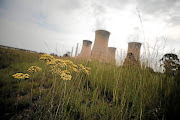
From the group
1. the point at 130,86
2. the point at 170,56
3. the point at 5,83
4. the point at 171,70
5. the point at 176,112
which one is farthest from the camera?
the point at 5,83

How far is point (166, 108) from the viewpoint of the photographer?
3.48ft

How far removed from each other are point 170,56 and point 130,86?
1217mm

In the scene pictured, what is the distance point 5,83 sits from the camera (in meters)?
1.89

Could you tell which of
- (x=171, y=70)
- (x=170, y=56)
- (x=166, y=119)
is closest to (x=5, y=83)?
(x=166, y=119)

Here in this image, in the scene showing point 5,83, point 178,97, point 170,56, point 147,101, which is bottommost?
point 5,83

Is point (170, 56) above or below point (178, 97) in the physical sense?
above

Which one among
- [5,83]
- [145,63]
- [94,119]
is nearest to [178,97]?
[145,63]

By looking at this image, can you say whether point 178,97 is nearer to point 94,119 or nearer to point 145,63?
point 145,63

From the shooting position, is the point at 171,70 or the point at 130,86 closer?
the point at 130,86

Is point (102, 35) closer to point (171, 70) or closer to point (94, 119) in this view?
point (171, 70)

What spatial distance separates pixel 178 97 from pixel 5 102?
242cm

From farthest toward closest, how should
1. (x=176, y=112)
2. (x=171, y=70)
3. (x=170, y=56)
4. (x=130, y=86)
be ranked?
(x=170, y=56)
(x=171, y=70)
(x=130, y=86)
(x=176, y=112)

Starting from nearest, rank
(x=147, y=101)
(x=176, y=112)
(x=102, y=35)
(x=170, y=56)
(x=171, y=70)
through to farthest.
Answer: (x=176, y=112) → (x=147, y=101) → (x=171, y=70) → (x=170, y=56) → (x=102, y=35)

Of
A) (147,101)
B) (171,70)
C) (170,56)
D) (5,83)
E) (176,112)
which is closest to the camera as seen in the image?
(176,112)
